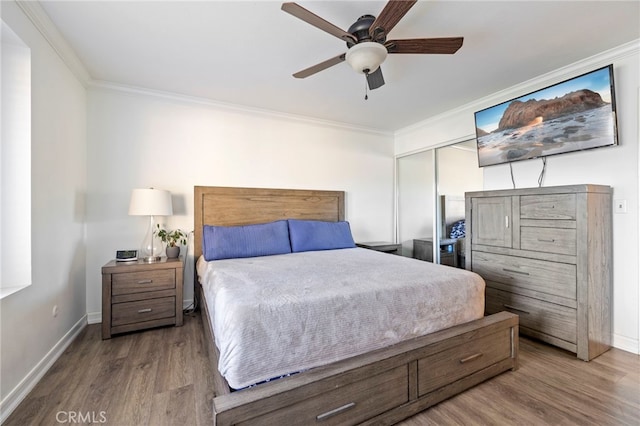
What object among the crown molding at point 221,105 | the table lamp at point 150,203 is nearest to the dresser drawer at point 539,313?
the crown molding at point 221,105

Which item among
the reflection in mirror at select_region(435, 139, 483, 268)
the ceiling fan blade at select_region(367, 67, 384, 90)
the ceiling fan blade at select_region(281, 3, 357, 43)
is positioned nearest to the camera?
the ceiling fan blade at select_region(281, 3, 357, 43)

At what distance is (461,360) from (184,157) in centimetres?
331

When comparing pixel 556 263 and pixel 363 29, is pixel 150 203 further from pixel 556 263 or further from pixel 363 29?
pixel 556 263

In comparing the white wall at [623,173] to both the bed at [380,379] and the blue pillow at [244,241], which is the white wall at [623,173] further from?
the blue pillow at [244,241]

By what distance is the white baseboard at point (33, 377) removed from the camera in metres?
1.50

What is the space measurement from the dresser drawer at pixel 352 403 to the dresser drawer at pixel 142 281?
195 centimetres

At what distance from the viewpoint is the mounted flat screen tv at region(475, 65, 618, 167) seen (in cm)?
226

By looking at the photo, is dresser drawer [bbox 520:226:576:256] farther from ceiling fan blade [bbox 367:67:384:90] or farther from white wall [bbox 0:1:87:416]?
white wall [bbox 0:1:87:416]

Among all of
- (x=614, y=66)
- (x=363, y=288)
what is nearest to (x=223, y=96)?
(x=363, y=288)

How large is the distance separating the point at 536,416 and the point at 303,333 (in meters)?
1.40

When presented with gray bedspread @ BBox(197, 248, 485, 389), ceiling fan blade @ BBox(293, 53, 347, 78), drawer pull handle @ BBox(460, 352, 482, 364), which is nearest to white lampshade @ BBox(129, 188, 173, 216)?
gray bedspread @ BBox(197, 248, 485, 389)

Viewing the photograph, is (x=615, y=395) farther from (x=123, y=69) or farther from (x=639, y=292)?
(x=123, y=69)

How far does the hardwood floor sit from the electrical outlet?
115 centimetres

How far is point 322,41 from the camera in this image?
2.14 metres
